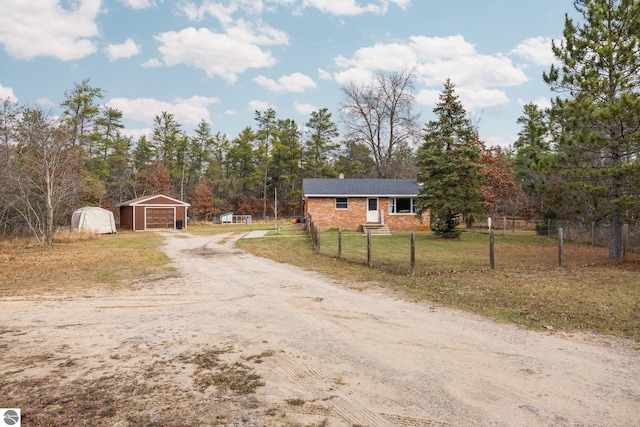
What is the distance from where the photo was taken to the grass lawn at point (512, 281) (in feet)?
20.5

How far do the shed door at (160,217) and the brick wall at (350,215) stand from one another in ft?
42.4

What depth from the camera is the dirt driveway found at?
3229mm

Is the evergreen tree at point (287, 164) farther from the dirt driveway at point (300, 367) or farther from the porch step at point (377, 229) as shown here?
the dirt driveway at point (300, 367)

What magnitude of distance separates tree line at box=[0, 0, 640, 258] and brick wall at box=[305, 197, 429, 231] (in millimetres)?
3972

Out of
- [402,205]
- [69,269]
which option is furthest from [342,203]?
[69,269]

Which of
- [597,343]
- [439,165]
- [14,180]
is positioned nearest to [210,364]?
[597,343]

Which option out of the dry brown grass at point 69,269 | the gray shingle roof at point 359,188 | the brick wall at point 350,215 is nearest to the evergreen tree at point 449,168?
the gray shingle roof at point 359,188

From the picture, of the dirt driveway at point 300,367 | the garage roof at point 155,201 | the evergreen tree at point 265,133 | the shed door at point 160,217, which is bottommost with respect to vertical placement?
the dirt driveway at point 300,367

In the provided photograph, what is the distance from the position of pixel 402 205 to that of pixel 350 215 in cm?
377

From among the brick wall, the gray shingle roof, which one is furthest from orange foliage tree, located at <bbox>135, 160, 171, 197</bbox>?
the brick wall

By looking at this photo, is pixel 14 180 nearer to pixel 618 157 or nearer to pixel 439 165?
pixel 439 165

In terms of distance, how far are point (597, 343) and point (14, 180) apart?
2385 centimetres

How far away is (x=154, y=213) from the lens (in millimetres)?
32656

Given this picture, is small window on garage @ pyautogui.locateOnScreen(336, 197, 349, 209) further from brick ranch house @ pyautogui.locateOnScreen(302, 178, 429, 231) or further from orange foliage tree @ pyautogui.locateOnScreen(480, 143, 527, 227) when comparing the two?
orange foliage tree @ pyautogui.locateOnScreen(480, 143, 527, 227)
